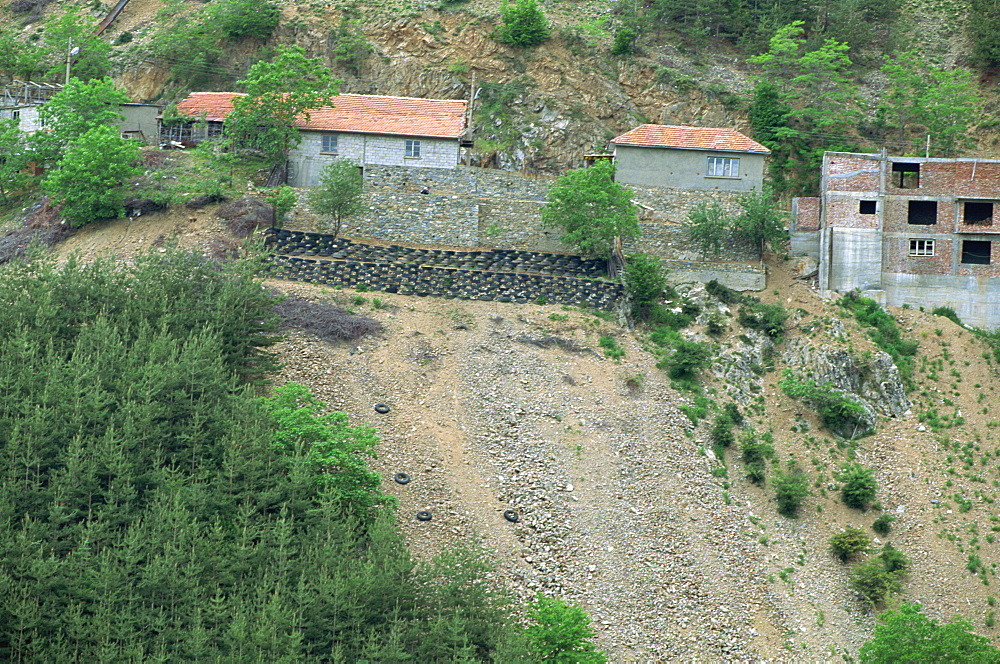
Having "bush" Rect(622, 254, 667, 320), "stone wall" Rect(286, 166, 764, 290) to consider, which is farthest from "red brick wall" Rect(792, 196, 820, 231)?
"bush" Rect(622, 254, 667, 320)

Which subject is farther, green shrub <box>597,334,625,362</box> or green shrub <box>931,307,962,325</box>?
green shrub <box>931,307,962,325</box>

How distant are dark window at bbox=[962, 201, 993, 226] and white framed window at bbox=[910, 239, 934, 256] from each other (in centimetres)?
187

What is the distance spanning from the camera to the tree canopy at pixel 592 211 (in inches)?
1841

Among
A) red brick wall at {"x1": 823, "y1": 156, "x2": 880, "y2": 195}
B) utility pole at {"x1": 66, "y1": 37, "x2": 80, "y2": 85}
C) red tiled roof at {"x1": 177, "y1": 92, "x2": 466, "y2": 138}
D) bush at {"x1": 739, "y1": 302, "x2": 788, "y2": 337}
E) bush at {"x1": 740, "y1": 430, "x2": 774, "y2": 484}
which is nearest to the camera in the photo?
bush at {"x1": 740, "y1": 430, "x2": 774, "y2": 484}

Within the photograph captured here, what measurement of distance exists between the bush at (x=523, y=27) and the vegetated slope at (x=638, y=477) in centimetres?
2265

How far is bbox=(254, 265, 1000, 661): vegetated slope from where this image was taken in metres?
33.4

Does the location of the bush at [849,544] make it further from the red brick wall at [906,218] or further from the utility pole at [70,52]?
the utility pole at [70,52]

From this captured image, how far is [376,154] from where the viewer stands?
A: 5100 cm

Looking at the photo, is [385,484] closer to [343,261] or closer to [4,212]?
[343,261]

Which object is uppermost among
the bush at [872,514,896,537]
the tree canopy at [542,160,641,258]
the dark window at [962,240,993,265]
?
the tree canopy at [542,160,641,258]

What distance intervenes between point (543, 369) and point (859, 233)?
52.5ft

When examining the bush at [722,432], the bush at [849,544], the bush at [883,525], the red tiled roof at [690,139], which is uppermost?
the red tiled roof at [690,139]

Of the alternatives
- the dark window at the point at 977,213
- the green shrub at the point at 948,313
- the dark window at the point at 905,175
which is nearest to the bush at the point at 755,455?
the green shrub at the point at 948,313

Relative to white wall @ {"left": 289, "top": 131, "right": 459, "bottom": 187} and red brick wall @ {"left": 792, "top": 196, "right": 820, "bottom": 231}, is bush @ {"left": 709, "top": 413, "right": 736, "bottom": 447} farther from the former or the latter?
white wall @ {"left": 289, "top": 131, "right": 459, "bottom": 187}
